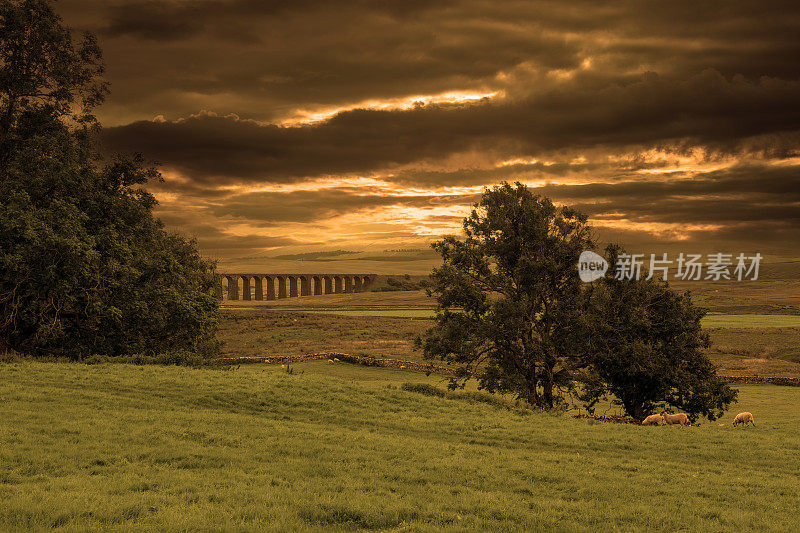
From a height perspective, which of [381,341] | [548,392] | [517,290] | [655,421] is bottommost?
[381,341]

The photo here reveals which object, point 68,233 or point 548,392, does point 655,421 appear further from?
point 68,233

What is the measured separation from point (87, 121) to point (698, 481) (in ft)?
156

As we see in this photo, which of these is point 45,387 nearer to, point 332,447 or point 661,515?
point 332,447

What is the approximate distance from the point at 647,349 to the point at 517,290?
9499mm

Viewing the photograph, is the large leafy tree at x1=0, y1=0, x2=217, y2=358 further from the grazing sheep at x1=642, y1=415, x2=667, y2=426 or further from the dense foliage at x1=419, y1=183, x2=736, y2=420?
the grazing sheep at x1=642, y1=415, x2=667, y2=426

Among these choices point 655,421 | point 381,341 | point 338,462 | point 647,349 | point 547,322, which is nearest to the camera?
point 338,462

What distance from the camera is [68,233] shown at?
36.6 metres

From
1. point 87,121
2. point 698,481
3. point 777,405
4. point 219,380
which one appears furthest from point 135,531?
A: point 777,405

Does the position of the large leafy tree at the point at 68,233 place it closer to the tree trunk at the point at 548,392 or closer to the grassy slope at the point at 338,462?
the grassy slope at the point at 338,462

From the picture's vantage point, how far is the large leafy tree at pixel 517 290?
3747 cm

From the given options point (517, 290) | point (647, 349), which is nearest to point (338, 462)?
point (517, 290)

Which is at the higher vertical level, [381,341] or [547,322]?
[547,322]

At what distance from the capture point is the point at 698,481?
1842cm

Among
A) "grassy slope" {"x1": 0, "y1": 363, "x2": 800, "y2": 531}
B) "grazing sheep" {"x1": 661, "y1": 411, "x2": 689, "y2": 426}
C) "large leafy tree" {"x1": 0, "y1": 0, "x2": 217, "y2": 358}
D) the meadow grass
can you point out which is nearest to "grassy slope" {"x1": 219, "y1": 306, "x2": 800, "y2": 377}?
the meadow grass
